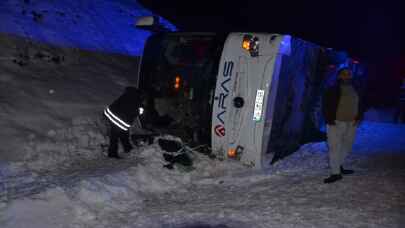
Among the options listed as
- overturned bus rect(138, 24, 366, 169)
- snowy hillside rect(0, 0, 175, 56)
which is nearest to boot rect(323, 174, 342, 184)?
overturned bus rect(138, 24, 366, 169)

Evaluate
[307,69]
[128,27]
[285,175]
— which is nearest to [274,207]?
[285,175]

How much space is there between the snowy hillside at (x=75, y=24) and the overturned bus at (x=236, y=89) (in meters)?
4.64

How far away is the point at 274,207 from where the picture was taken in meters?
4.48

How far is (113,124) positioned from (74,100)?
2.01m

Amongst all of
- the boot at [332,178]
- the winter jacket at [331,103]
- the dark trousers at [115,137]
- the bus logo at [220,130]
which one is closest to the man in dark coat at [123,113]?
the dark trousers at [115,137]

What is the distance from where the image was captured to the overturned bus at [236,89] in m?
5.77

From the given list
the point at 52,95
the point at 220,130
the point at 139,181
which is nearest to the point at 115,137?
the point at 139,181

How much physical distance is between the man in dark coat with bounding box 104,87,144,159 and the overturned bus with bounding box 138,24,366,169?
38cm

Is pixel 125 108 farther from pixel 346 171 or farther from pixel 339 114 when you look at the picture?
pixel 346 171

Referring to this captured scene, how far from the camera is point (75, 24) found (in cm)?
1162

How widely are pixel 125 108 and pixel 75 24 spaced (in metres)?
6.30

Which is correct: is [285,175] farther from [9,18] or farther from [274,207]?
[9,18]

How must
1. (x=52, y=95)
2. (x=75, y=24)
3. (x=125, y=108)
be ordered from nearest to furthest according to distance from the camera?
(x=125, y=108) < (x=52, y=95) < (x=75, y=24)

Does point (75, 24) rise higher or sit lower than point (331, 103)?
higher
